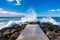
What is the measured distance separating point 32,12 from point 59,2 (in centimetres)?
149

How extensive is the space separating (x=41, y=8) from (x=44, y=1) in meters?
0.61

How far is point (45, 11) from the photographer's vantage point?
6676 mm

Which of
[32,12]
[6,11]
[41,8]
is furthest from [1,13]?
[41,8]

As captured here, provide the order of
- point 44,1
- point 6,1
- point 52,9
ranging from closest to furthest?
1. point 6,1
2. point 44,1
3. point 52,9

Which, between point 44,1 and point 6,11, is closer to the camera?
point 44,1

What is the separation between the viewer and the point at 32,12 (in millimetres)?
5664

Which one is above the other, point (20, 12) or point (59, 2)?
point (59, 2)

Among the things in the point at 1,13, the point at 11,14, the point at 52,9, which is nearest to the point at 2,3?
the point at 1,13

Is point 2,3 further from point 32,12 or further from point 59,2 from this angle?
point 59,2

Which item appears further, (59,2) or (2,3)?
(59,2)

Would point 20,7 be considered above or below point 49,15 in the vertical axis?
above

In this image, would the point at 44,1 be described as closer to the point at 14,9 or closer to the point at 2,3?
the point at 14,9

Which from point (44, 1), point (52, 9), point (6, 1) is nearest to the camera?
point (6, 1)

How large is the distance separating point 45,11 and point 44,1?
2.85 feet
